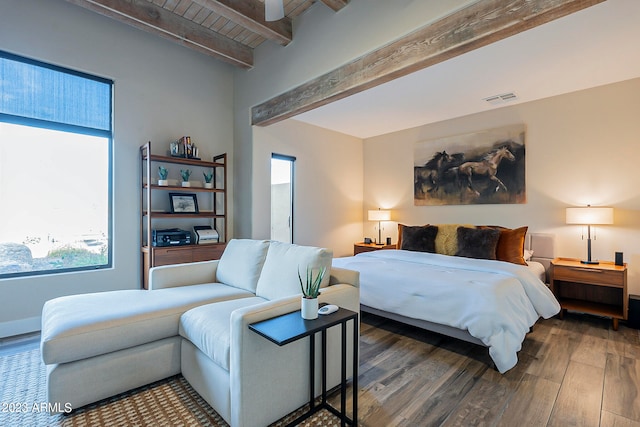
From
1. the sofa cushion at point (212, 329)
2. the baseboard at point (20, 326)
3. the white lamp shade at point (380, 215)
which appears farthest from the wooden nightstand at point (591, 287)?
the baseboard at point (20, 326)

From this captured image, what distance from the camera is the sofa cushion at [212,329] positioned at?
5.35ft

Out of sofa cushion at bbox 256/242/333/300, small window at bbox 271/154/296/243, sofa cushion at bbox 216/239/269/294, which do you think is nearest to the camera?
sofa cushion at bbox 256/242/333/300

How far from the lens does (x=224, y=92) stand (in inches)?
173

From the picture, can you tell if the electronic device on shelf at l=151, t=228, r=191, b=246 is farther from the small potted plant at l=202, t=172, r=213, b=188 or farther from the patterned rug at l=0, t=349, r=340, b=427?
the patterned rug at l=0, t=349, r=340, b=427

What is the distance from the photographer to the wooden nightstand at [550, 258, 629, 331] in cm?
304

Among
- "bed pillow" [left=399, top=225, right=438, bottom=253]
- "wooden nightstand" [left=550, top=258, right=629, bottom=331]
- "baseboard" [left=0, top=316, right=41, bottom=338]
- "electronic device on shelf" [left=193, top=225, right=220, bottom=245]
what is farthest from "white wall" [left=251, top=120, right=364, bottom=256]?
"wooden nightstand" [left=550, top=258, right=629, bottom=331]

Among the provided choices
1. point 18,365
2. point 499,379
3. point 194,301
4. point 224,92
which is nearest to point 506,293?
point 499,379

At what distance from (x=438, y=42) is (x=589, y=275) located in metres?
2.90

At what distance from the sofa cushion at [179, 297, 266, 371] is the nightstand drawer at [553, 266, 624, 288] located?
3.36 m

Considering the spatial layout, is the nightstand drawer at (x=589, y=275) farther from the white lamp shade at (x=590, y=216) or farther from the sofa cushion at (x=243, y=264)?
the sofa cushion at (x=243, y=264)

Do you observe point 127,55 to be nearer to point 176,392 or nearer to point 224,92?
point 224,92

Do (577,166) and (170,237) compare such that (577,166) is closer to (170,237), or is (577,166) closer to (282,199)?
(282,199)

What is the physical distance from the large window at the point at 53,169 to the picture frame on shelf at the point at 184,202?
67cm

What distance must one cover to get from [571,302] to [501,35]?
10.3ft
